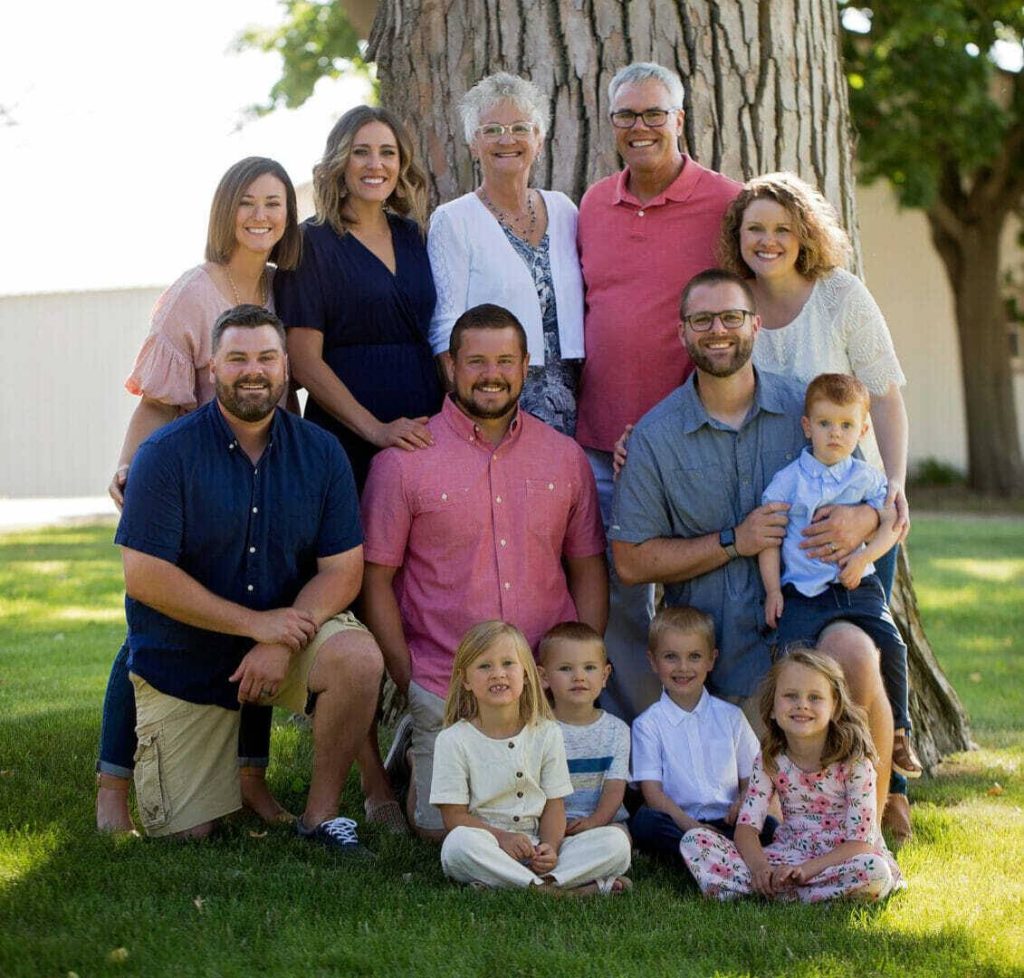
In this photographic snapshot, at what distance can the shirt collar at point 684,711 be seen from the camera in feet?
15.5

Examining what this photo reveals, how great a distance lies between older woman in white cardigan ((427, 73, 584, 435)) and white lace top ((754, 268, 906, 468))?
0.70 m

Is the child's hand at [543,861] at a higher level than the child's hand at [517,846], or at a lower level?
lower

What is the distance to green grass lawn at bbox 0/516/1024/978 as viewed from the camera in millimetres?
3641

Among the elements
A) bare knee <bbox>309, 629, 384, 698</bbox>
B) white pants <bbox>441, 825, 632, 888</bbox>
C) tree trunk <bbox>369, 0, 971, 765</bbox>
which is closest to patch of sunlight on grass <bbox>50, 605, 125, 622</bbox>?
tree trunk <bbox>369, 0, 971, 765</bbox>

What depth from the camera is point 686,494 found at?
4844 mm

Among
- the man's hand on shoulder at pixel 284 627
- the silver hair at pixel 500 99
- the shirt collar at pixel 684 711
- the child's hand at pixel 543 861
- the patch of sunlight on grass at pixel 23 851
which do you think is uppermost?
the silver hair at pixel 500 99

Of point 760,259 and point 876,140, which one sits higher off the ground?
point 876,140

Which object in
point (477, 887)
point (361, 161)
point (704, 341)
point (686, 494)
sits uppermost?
point (361, 161)

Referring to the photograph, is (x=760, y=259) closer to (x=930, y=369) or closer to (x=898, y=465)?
(x=898, y=465)

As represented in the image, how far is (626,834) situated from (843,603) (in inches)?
37.5

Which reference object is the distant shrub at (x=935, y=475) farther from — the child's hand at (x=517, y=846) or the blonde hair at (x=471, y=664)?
the child's hand at (x=517, y=846)

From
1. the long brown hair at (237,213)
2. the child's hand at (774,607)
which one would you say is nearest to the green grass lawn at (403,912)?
the child's hand at (774,607)

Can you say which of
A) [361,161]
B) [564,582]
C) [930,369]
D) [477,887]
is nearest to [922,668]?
[564,582]

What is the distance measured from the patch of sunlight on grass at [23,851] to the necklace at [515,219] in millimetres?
2434
